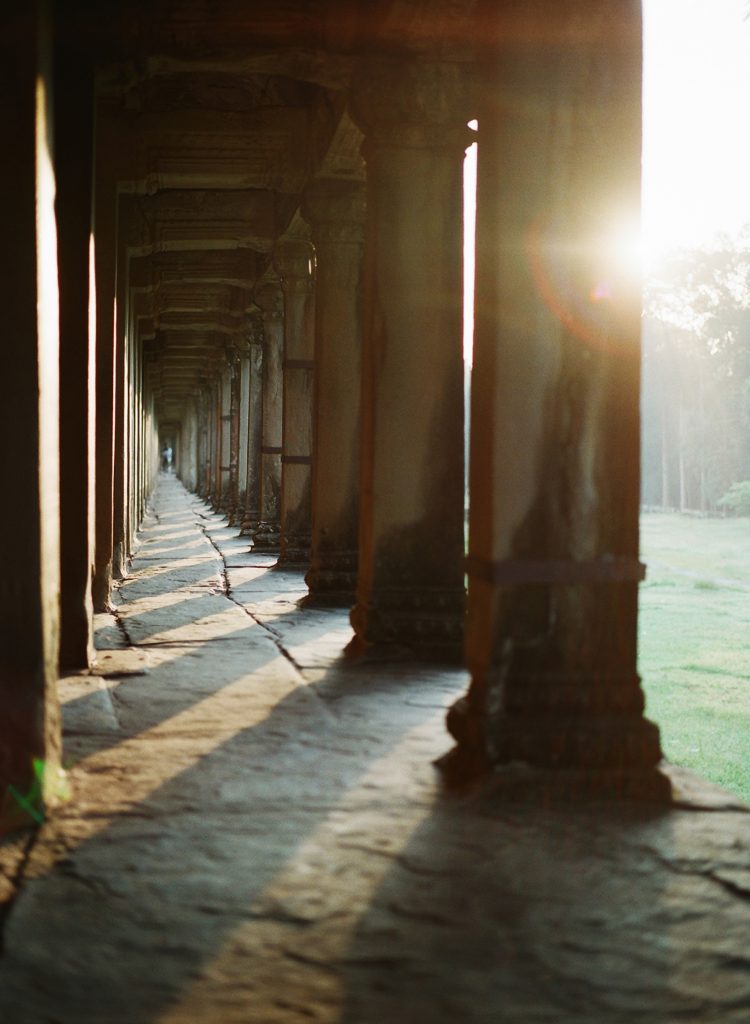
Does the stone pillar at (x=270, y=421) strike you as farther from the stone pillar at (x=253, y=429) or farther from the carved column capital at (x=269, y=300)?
the stone pillar at (x=253, y=429)

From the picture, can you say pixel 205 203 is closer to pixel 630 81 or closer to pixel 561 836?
pixel 630 81

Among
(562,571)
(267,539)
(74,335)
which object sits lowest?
(267,539)

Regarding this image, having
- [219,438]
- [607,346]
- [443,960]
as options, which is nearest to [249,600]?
[607,346]

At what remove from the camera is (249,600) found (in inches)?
362

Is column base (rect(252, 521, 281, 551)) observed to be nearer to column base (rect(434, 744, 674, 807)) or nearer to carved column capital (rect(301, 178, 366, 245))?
carved column capital (rect(301, 178, 366, 245))

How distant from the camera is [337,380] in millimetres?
8484

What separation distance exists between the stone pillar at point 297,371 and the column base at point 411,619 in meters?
4.79

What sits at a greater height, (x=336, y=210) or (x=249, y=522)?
(x=336, y=210)

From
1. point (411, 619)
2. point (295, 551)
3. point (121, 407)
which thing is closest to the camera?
point (411, 619)

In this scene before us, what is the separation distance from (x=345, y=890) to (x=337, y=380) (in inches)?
235

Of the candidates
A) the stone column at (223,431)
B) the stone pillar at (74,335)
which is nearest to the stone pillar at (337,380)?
the stone pillar at (74,335)

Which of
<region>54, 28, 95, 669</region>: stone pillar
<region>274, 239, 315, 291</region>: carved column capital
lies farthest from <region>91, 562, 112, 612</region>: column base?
<region>274, 239, 315, 291</region>: carved column capital

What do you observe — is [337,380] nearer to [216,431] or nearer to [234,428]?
[234,428]

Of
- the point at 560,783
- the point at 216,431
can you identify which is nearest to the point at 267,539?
the point at 560,783
